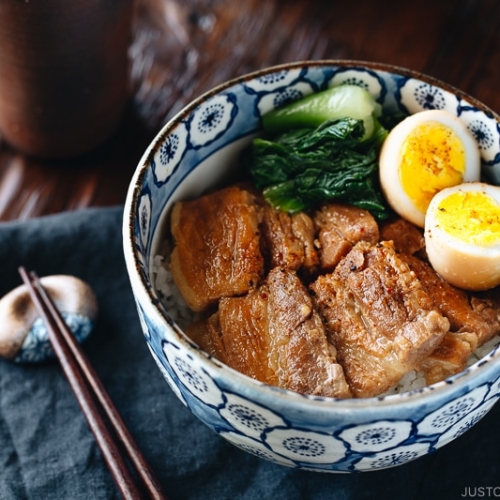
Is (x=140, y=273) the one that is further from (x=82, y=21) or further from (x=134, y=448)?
(x=82, y=21)

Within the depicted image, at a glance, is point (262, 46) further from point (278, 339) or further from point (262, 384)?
point (262, 384)

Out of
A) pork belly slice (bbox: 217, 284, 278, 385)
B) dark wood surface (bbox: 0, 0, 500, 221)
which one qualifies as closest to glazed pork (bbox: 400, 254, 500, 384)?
pork belly slice (bbox: 217, 284, 278, 385)

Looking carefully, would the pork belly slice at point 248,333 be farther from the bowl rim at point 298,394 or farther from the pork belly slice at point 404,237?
the pork belly slice at point 404,237

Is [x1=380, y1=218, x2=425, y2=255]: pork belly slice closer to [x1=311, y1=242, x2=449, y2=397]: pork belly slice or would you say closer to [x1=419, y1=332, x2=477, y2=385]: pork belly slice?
[x1=311, y1=242, x2=449, y2=397]: pork belly slice

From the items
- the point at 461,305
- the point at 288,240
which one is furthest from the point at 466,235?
the point at 288,240

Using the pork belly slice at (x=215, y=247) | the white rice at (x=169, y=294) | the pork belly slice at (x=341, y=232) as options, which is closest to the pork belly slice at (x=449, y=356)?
the pork belly slice at (x=341, y=232)

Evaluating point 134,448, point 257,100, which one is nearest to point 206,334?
point 134,448
